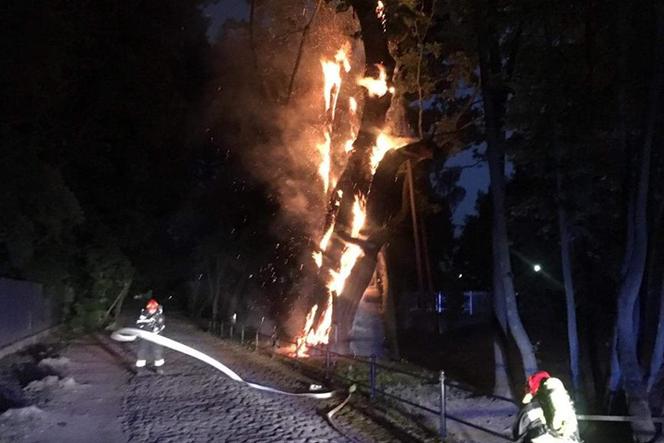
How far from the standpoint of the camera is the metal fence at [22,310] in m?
19.9

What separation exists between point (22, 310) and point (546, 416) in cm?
2040

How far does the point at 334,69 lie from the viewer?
2300 cm

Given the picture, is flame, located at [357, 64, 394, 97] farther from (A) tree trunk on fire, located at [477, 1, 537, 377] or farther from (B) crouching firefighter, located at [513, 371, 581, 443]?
(B) crouching firefighter, located at [513, 371, 581, 443]

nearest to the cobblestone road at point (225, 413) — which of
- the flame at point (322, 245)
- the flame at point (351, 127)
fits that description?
the flame at point (322, 245)

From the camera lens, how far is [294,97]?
78.1 feet

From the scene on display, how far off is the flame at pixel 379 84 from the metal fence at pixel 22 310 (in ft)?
39.0

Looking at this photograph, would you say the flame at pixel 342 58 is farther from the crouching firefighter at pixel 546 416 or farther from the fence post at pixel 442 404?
the crouching firefighter at pixel 546 416

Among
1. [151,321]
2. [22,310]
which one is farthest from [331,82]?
[22,310]

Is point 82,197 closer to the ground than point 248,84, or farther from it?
closer to the ground

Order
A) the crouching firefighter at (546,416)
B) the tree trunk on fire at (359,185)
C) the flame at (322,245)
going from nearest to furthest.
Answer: the crouching firefighter at (546,416) → the tree trunk on fire at (359,185) → the flame at (322,245)

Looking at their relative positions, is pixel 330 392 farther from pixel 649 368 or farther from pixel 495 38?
pixel 495 38

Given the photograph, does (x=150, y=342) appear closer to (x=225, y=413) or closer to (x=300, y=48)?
(x=225, y=413)

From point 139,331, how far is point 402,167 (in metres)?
10.9

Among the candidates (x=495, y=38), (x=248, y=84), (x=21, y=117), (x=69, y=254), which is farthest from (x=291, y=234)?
(x=495, y=38)
